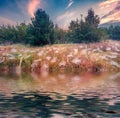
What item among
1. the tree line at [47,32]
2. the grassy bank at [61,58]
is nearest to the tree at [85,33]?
the tree line at [47,32]

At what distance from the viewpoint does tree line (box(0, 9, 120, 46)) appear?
115188 millimetres

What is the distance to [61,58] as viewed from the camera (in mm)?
108688

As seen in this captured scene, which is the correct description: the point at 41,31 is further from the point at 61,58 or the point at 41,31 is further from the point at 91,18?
the point at 91,18

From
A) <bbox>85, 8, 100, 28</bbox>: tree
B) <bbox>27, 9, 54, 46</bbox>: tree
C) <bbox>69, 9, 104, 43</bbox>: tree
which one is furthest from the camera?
<bbox>85, 8, 100, 28</bbox>: tree

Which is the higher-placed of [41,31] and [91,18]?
[91,18]

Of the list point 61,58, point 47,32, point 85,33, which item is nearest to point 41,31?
point 47,32

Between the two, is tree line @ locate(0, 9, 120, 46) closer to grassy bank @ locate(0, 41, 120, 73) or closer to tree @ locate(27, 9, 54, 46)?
tree @ locate(27, 9, 54, 46)

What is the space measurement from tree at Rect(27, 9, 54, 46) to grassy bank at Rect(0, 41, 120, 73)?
115 inches

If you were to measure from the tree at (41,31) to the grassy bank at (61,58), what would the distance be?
2924mm

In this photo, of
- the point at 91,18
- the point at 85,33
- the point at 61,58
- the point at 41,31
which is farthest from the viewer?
the point at 91,18

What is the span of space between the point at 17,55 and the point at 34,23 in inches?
507

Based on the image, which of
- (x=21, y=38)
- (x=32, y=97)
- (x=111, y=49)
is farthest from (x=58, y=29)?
(x=32, y=97)

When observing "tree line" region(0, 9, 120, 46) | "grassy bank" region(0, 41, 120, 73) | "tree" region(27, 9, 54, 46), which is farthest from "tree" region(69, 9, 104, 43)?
"tree" region(27, 9, 54, 46)

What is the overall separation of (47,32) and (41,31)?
7.11 ft
